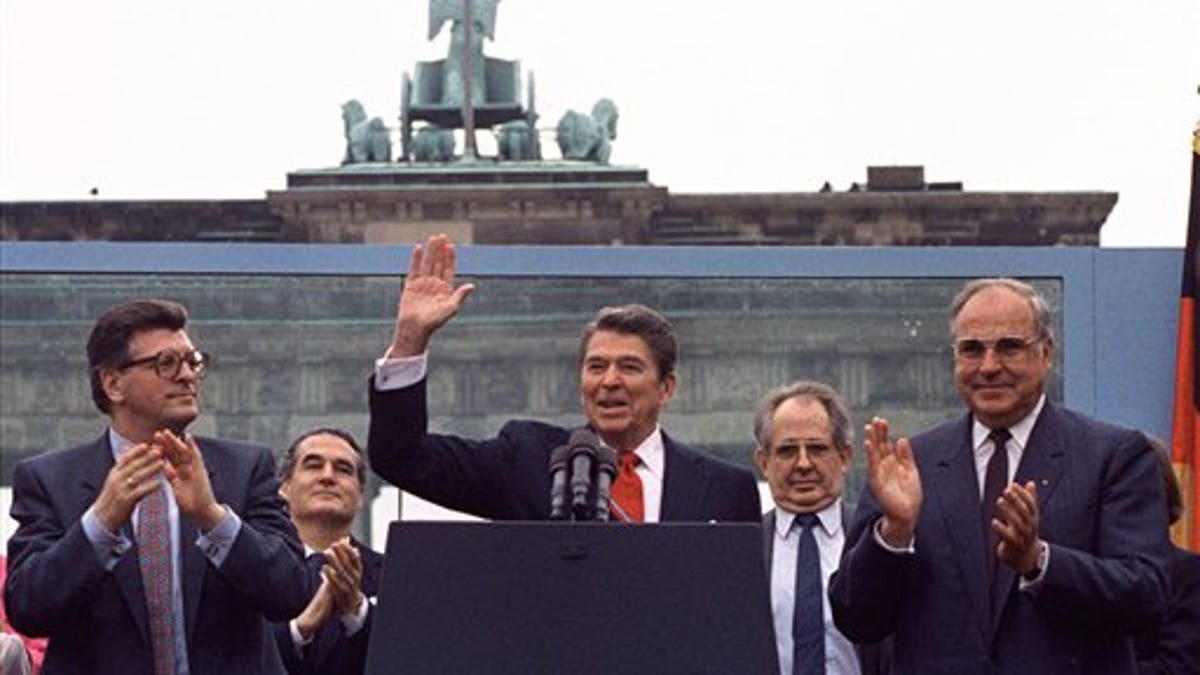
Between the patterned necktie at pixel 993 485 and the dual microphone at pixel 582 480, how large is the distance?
0.80 meters

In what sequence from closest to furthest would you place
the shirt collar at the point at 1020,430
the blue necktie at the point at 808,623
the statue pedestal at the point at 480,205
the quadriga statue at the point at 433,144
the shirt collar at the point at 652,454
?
1. the shirt collar at the point at 1020,430
2. the shirt collar at the point at 652,454
3. the blue necktie at the point at 808,623
4. the quadriga statue at the point at 433,144
5. the statue pedestal at the point at 480,205

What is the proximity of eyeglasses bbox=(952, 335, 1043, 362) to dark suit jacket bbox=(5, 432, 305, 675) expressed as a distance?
48.4 inches

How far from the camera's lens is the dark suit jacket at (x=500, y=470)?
5.96m

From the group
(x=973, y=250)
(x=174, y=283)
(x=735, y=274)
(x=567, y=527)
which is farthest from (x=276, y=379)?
(x=567, y=527)

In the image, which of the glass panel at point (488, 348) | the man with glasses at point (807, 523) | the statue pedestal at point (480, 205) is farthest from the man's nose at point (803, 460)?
the statue pedestal at point (480, 205)

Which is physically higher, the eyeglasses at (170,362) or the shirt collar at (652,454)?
the eyeglasses at (170,362)

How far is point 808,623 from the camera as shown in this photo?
669 cm

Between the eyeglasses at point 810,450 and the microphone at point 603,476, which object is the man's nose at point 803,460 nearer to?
the eyeglasses at point 810,450

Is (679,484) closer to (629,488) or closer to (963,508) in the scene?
(629,488)

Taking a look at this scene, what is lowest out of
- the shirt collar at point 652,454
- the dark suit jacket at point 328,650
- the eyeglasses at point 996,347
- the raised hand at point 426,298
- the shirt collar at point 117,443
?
the dark suit jacket at point 328,650

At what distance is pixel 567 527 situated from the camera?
16.2 feet

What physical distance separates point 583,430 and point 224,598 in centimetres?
78

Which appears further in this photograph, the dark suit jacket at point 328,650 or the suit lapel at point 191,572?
the dark suit jacket at point 328,650

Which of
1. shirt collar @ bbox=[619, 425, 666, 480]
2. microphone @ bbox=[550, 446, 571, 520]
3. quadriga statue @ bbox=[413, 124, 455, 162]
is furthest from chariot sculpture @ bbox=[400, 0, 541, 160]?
microphone @ bbox=[550, 446, 571, 520]
